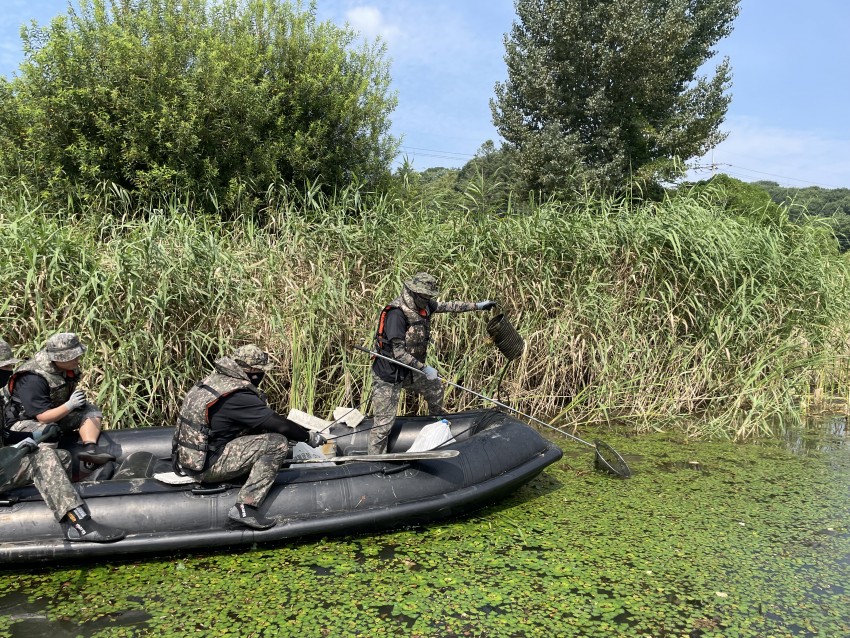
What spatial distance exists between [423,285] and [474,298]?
58.7 inches

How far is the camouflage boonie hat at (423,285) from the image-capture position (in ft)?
13.8

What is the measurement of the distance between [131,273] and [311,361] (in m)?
1.46

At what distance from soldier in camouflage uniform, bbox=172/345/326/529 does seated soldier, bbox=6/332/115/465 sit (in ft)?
2.58

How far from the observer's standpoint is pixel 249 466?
10.6 feet

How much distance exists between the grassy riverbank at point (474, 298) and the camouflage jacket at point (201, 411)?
1451mm

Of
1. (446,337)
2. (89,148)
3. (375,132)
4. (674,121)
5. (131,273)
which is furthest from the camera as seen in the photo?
(674,121)

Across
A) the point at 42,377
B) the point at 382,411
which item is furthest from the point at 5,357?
the point at 382,411

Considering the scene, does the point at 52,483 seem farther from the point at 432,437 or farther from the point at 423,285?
the point at 423,285

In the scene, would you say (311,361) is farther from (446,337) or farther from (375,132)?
(375,132)

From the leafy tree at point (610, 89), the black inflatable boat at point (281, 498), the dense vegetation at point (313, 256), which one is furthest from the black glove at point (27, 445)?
the leafy tree at point (610, 89)

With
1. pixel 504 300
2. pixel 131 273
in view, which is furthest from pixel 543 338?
pixel 131 273

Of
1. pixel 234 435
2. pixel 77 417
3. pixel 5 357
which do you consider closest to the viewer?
pixel 234 435

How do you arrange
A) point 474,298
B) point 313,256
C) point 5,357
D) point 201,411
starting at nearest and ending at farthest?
point 201,411 < point 5,357 < point 313,256 < point 474,298

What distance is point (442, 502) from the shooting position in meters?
3.48
